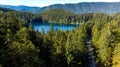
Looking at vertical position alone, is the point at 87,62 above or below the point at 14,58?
below

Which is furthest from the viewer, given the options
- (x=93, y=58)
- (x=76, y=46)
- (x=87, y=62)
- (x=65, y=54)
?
(x=93, y=58)

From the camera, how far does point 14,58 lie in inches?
1455

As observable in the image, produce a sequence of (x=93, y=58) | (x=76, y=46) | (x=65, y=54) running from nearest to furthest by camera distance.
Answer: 1. (x=65, y=54)
2. (x=76, y=46)
3. (x=93, y=58)

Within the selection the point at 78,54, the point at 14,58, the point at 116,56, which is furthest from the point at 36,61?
the point at 116,56

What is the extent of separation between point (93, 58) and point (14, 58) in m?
40.5

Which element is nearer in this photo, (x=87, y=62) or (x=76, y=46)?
(x=76, y=46)

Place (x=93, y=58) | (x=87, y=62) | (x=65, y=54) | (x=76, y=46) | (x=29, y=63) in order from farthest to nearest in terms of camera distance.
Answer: (x=93, y=58) → (x=87, y=62) → (x=76, y=46) → (x=65, y=54) → (x=29, y=63)

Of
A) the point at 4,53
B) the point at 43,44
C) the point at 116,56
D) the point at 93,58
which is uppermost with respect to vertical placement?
the point at 4,53

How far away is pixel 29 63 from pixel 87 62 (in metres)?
29.3

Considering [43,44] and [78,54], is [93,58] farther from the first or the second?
[43,44]

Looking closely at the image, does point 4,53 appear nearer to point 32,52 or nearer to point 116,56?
point 32,52

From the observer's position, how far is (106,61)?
6056cm

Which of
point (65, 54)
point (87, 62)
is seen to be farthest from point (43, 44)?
point (87, 62)

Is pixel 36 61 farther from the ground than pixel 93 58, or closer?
farther from the ground
